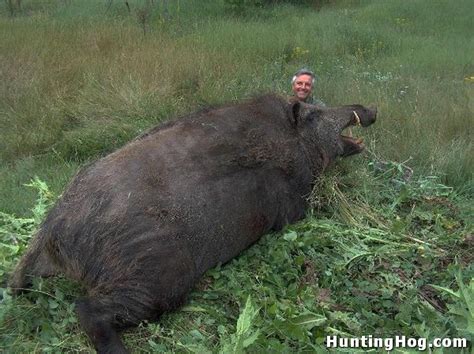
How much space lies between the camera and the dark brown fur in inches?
138

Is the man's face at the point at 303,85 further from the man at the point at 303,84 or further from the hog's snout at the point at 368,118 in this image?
the hog's snout at the point at 368,118

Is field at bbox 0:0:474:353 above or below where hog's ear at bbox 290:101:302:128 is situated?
below

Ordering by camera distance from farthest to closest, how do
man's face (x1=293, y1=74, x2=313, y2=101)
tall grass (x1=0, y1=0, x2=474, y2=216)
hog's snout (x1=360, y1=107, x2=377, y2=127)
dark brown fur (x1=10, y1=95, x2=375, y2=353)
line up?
tall grass (x1=0, y1=0, x2=474, y2=216) → man's face (x1=293, y1=74, x2=313, y2=101) → hog's snout (x1=360, y1=107, x2=377, y2=127) → dark brown fur (x1=10, y1=95, x2=375, y2=353)

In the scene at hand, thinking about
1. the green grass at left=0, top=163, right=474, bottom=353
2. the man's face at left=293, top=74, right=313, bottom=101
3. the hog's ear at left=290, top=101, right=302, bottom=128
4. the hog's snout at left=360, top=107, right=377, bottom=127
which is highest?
the hog's ear at left=290, top=101, right=302, bottom=128

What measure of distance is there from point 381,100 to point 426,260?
393 cm

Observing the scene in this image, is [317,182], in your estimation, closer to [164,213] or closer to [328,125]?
[328,125]

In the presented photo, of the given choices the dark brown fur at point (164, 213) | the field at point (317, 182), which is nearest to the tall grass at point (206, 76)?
the field at point (317, 182)

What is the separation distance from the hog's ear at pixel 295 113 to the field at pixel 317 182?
0.56m

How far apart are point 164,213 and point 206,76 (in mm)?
4873

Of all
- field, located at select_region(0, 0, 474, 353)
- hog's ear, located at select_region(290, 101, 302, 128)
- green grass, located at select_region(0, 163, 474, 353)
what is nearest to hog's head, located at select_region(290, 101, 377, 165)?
hog's ear, located at select_region(290, 101, 302, 128)

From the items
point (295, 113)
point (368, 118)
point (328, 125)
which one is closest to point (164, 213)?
point (295, 113)

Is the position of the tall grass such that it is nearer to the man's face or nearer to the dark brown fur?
the man's face

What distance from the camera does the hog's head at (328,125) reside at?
199 inches

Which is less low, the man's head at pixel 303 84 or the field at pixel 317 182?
the man's head at pixel 303 84
